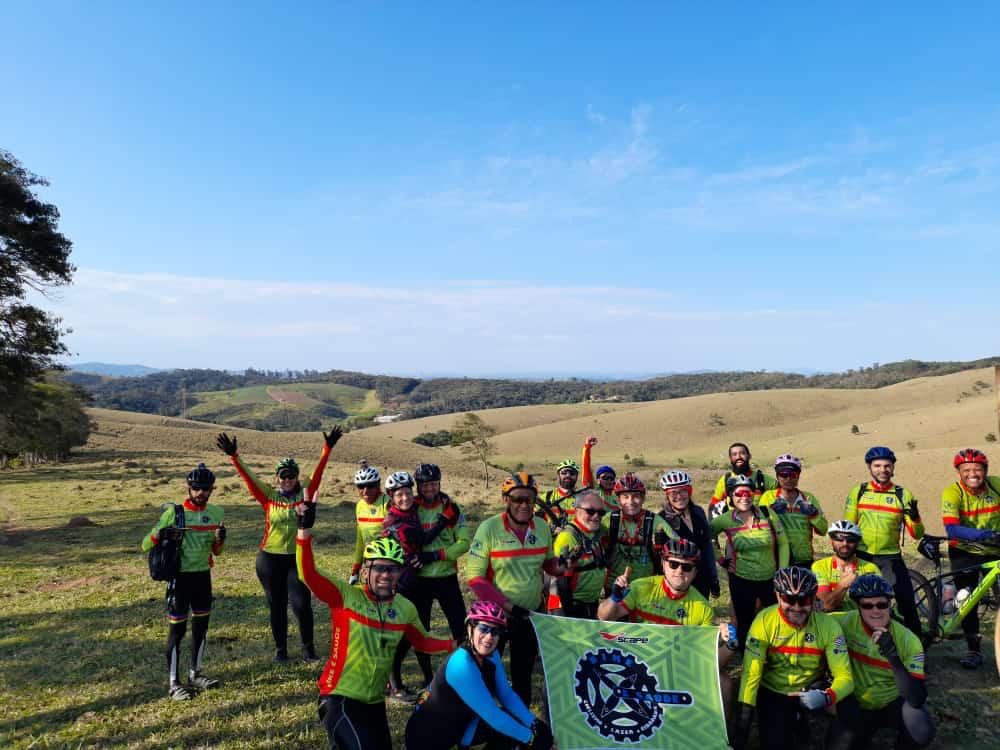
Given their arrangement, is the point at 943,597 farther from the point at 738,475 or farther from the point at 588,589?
the point at 588,589

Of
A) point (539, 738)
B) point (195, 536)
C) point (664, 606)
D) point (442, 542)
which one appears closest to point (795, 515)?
point (664, 606)

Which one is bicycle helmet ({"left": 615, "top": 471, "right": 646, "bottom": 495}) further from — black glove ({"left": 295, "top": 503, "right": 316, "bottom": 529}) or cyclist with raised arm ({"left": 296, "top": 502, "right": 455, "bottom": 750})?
black glove ({"left": 295, "top": 503, "right": 316, "bottom": 529})

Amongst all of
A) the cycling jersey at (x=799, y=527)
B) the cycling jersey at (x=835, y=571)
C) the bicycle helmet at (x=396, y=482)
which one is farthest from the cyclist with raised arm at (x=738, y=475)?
the bicycle helmet at (x=396, y=482)

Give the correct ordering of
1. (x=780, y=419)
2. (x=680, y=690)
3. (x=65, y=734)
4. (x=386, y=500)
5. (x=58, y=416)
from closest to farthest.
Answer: (x=680, y=690)
(x=65, y=734)
(x=386, y=500)
(x=58, y=416)
(x=780, y=419)

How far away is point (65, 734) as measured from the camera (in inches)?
264

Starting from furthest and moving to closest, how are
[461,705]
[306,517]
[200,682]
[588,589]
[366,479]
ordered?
[366,479] → [200,682] → [588,589] → [306,517] → [461,705]

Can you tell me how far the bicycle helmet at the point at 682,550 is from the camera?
223 inches

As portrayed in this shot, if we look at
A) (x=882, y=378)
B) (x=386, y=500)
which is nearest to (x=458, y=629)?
(x=386, y=500)

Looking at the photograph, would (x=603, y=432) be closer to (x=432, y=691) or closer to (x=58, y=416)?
(x=58, y=416)

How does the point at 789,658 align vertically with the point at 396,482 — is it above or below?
below

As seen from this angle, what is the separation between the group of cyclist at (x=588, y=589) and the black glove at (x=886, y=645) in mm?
14

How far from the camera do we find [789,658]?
5.43 meters

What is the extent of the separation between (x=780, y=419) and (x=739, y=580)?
82281 millimetres

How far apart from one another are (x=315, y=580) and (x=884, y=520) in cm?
748
